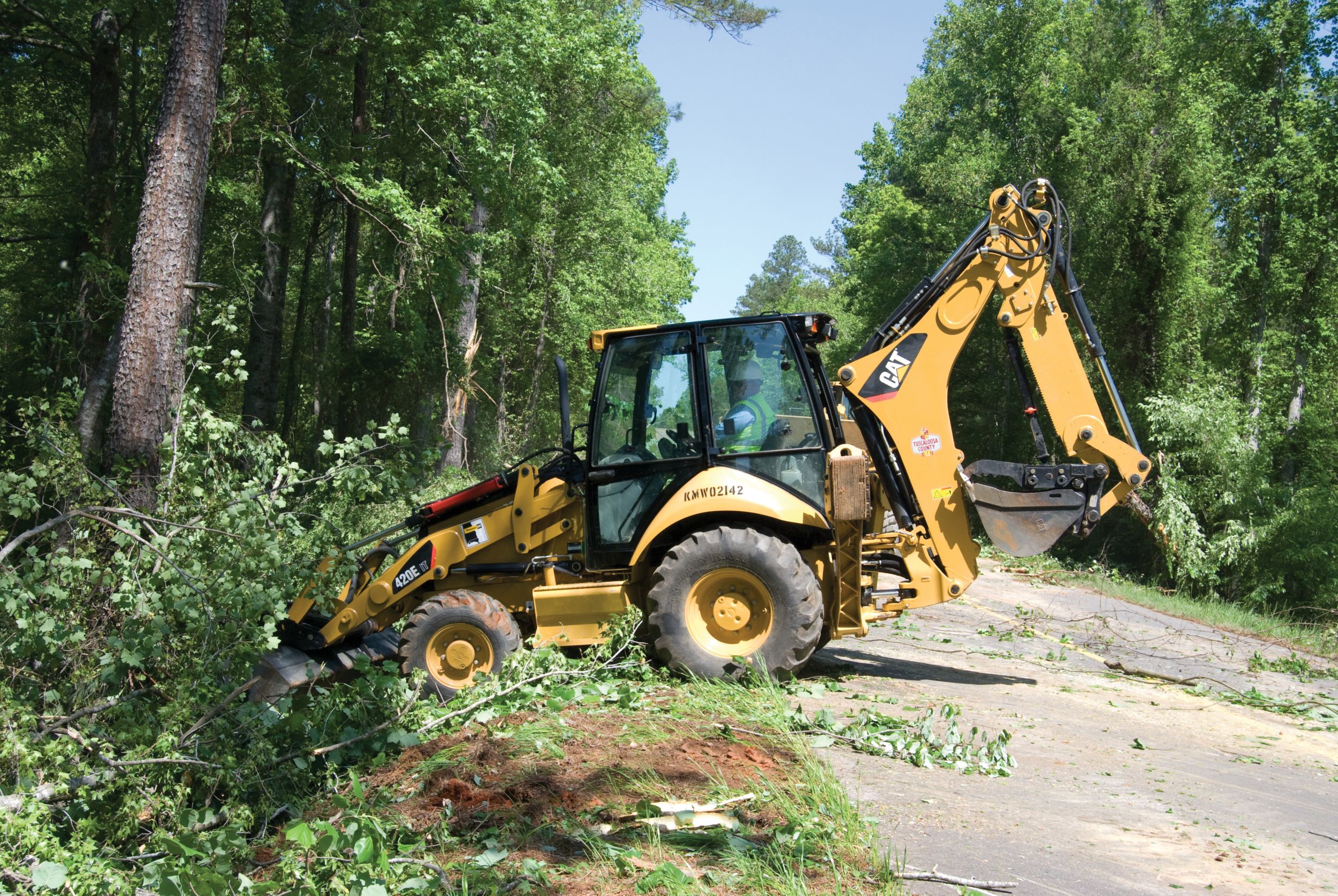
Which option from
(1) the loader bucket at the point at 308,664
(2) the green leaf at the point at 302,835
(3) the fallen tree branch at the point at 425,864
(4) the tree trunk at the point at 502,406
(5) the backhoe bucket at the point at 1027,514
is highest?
(4) the tree trunk at the point at 502,406

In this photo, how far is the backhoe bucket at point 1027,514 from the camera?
7.40 metres

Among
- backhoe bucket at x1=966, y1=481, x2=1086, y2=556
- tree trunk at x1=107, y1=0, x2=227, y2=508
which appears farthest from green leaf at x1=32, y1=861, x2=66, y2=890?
backhoe bucket at x1=966, y1=481, x2=1086, y2=556

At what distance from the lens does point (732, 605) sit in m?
6.91

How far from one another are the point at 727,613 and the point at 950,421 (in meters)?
2.29

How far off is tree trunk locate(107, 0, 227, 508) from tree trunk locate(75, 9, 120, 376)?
21.7 ft

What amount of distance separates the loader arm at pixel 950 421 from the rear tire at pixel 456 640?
2774 mm

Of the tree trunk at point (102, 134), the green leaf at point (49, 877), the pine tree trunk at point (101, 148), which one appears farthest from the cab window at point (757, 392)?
the tree trunk at point (102, 134)

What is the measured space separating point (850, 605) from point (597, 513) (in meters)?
1.99

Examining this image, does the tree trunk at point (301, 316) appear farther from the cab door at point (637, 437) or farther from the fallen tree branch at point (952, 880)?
the fallen tree branch at point (952, 880)

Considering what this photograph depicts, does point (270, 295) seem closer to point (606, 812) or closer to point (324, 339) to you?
point (324, 339)

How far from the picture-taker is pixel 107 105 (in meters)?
13.3

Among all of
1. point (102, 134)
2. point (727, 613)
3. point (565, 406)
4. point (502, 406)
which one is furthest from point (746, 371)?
point (502, 406)

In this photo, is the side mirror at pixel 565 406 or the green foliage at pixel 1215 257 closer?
the side mirror at pixel 565 406

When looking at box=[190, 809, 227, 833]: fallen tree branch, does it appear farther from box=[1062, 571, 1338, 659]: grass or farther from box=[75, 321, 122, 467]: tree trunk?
box=[1062, 571, 1338, 659]: grass
